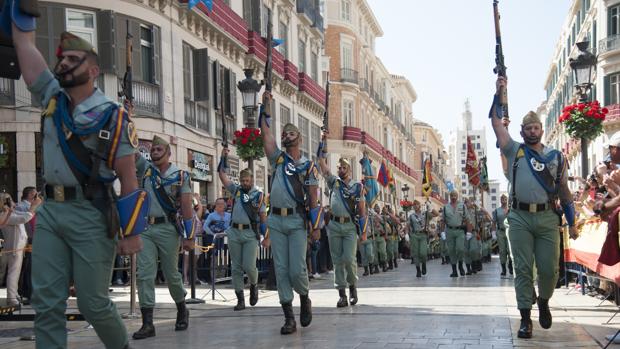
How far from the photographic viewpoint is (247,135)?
772 inches

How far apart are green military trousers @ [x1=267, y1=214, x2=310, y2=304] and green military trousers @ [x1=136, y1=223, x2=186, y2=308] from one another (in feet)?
3.54

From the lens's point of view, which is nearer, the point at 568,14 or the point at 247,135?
the point at 247,135

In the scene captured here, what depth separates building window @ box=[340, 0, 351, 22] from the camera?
56.9 metres

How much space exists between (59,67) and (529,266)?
16.6 feet

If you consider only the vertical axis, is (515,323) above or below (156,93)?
below

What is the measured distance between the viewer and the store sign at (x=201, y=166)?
25328 mm

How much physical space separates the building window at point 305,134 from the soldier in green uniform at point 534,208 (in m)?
31.3

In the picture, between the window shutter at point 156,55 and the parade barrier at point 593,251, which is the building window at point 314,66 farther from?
the parade barrier at point 593,251

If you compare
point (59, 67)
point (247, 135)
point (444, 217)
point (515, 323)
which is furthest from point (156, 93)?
point (59, 67)

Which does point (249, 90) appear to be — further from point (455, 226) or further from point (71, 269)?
point (71, 269)

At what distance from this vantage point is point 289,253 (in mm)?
9258

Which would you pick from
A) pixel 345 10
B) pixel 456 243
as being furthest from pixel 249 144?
pixel 345 10

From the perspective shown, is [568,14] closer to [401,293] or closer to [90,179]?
[401,293]

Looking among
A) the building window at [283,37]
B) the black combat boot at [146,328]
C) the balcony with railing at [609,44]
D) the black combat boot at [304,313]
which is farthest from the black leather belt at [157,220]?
the balcony with railing at [609,44]
